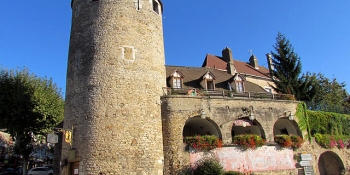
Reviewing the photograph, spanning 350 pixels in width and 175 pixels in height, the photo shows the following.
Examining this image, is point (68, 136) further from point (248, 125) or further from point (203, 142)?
point (248, 125)

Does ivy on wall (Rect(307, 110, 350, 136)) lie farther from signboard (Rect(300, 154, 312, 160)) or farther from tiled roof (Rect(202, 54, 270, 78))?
tiled roof (Rect(202, 54, 270, 78))

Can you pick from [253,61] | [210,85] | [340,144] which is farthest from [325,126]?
[253,61]

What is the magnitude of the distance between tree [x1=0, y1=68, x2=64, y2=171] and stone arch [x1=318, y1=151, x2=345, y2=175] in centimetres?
2571

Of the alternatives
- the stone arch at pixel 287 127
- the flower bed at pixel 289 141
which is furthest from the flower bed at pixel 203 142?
the stone arch at pixel 287 127

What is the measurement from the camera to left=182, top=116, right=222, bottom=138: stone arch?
19.5 metres

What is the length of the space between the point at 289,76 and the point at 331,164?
10.8 m

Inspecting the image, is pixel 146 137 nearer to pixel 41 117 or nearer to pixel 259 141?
pixel 259 141

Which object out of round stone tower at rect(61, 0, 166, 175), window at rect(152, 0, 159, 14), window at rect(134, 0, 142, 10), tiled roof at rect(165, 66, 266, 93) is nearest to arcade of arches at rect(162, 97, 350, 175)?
round stone tower at rect(61, 0, 166, 175)

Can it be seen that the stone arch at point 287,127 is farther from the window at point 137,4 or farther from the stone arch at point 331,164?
the window at point 137,4

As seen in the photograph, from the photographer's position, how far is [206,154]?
17.9 meters

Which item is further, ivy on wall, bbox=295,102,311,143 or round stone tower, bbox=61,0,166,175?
ivy on wall, bbox=295,102,311,143

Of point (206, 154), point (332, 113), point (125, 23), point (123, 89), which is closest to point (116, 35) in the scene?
point (125, 23)

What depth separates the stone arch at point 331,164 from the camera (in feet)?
76.9

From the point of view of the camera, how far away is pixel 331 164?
2450cm
